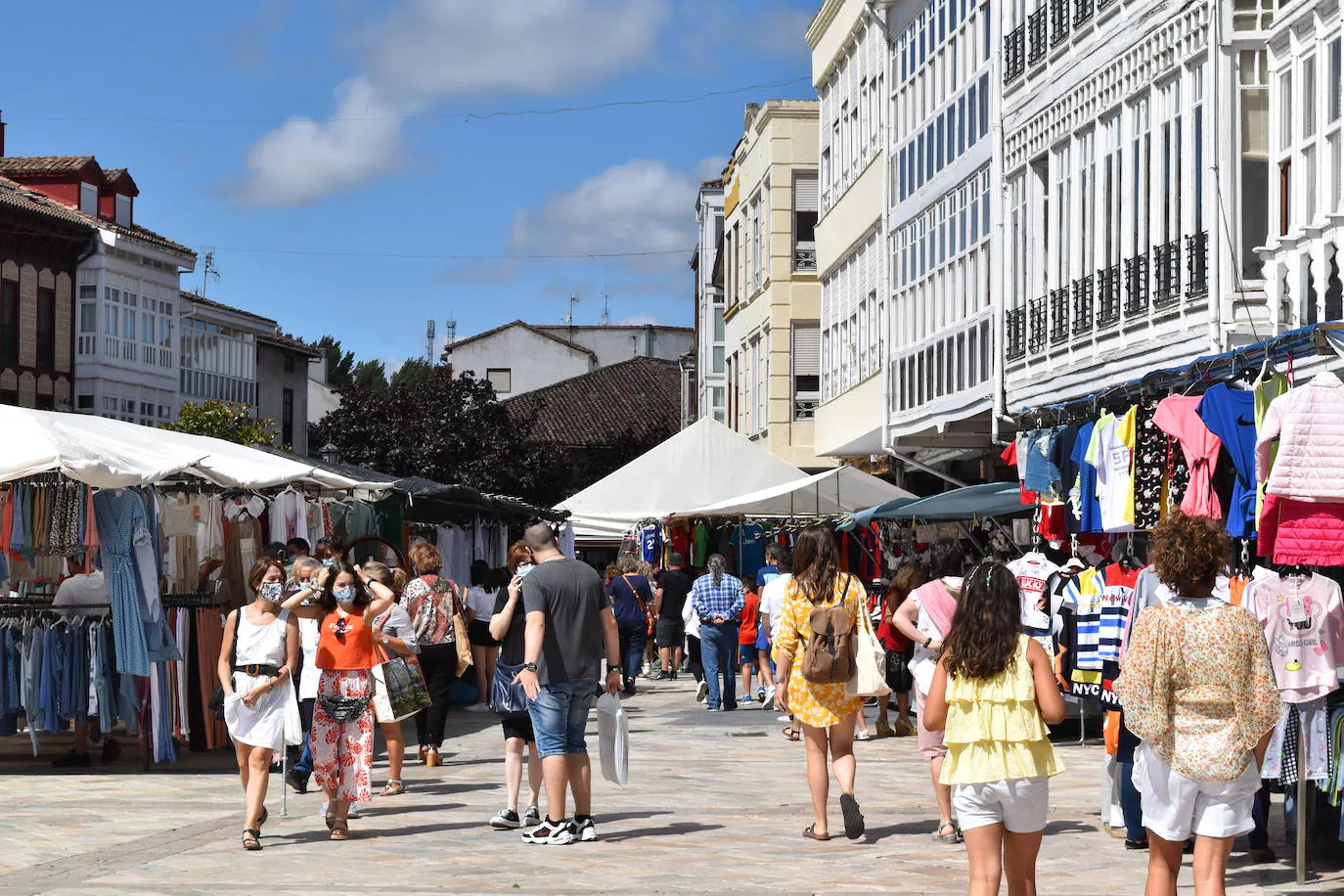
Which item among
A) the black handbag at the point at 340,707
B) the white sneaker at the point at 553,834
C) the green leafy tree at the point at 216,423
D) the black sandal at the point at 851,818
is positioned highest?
the green leafy tree at the point at 216,423

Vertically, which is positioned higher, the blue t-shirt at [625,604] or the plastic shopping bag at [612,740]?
the blue t-shirt at [625,604]

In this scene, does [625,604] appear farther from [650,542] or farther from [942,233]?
[650,542]

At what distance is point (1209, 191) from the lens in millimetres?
17734

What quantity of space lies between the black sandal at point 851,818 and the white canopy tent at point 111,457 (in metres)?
6.17

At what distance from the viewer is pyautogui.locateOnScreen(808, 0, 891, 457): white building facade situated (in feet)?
103

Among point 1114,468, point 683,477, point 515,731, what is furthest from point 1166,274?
point 683,477

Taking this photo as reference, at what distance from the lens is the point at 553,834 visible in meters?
11.1

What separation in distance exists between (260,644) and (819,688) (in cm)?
336

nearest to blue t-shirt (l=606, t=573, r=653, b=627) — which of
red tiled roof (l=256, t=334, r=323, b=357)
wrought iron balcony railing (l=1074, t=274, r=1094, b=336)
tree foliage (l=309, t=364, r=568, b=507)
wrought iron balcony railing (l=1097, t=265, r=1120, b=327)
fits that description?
wrought iron balcony railing (l=1074, t=274, r=1094, b=336)

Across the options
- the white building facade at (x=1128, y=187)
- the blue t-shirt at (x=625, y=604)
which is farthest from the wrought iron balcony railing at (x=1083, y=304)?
the blue t-shirt at (x=625, y=604)

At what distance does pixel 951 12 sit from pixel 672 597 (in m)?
9.21

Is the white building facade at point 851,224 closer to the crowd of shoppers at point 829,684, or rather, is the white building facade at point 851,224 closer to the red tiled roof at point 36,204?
the crowd of shoppers at point 829,684

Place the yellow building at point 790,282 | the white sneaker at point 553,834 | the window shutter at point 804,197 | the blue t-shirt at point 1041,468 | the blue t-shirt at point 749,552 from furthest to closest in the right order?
1. the window shutter at point 804,197
2. the yellow building at point 790,282
3. the blue t-shirt at point 749,552
4. the blue t-shirt at point 1041,468
5. the white sneaker at point 553,834

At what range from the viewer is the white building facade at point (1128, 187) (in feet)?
57.5
